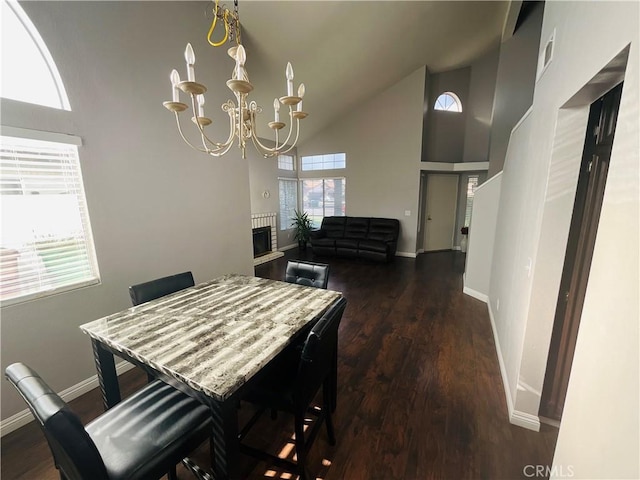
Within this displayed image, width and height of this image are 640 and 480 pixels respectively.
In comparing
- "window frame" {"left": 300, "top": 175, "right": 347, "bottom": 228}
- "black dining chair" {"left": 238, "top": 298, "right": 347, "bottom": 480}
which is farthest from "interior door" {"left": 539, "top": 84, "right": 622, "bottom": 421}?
"window frame" {"left": 300, "top": 175, "right": 347, "bottom": 228}

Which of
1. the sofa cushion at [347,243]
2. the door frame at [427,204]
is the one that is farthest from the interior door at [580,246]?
the door frame at [427,204]

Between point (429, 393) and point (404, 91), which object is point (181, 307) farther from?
point (404, 91)

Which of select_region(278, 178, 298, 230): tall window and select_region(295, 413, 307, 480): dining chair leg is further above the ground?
select_region(278, 178, 298, 230): tall window

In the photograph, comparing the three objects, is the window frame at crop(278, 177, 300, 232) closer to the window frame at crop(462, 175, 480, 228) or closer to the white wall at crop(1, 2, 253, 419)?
the white wall at crop(1, 2, 253, 419)

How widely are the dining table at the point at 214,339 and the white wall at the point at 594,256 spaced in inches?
47.8

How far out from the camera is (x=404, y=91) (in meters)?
5.73

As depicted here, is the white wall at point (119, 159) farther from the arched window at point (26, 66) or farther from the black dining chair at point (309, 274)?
the black dining chair at point (309, 274)

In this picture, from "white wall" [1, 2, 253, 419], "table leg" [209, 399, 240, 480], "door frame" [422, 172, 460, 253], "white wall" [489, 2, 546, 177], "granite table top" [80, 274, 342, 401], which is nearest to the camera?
"table leg" [209, 399, 240, 480]

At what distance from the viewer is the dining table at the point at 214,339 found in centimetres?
104

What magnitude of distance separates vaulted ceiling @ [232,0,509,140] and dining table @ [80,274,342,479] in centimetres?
342

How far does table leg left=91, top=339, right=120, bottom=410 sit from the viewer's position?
1491mm

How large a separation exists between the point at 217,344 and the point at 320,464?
97cm

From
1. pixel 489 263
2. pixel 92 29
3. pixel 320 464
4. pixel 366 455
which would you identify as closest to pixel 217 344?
pixel 320 464

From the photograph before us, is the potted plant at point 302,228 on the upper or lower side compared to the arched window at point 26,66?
lower
